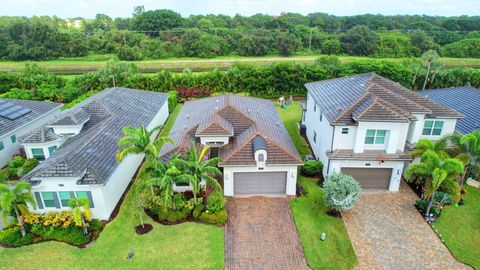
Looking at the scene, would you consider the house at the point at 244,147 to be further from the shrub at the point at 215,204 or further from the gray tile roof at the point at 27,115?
the gray tile roof at the point at 27,115

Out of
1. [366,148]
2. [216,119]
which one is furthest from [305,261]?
[216,119]

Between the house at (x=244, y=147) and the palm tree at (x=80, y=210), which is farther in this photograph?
the house at (x=244, y=147)

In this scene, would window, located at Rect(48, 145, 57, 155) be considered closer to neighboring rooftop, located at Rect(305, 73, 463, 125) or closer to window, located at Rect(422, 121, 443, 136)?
neighboring rooftop, located at Rect(305, 73, 463, 125)

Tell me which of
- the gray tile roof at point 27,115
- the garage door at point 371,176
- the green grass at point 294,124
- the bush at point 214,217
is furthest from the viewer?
the green grass at point 294,124

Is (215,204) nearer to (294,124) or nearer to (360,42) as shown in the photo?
(294,124)

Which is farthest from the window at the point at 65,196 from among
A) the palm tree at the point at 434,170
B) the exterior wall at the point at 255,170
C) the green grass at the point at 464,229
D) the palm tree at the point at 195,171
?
the green grass at the point at 464,229

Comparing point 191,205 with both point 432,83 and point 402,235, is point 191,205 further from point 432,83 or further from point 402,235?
point 432,83

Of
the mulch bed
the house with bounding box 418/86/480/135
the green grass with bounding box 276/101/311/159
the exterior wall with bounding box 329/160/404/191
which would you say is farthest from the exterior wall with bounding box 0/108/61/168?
the house with bounding box 418/86/480/135
